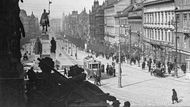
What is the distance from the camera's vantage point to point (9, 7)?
8594mm

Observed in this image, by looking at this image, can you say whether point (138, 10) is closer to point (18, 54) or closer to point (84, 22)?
point (18, 54)

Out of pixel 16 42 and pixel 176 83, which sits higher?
pixel 16 42

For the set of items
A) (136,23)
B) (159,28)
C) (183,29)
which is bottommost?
(159,28)

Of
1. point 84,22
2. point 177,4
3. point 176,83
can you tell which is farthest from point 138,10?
point 84,22

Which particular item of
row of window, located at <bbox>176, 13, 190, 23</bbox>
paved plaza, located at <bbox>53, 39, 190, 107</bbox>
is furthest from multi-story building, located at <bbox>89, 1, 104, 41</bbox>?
paved plaza, located at <bbox>53, 39, 190, 107</bbox>

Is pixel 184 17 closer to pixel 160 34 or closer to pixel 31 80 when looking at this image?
pixel 160 34

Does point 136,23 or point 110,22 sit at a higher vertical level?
point 110,22

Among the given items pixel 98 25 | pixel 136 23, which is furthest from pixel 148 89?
pixel 98 25

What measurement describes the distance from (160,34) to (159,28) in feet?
3.64

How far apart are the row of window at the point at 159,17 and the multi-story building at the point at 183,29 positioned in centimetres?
193

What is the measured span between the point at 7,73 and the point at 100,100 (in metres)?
1.99

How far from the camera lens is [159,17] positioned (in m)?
67.6

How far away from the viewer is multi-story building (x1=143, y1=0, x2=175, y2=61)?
59.7m

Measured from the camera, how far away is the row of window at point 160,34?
60.6 meters
